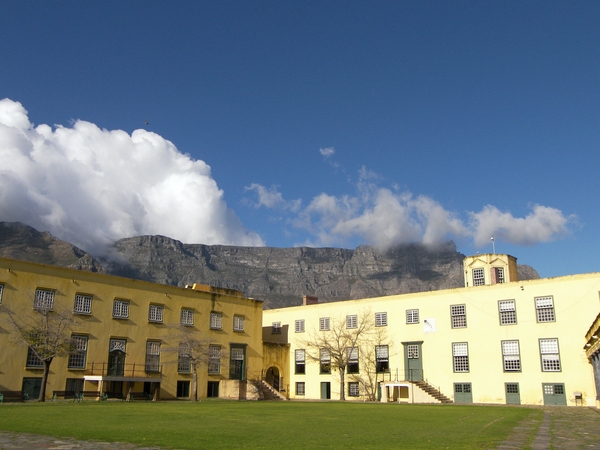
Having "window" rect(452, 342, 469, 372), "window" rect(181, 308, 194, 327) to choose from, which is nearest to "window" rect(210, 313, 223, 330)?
"window" rect(181, 308, 194, 327)

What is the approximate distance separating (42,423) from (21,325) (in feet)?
77.2

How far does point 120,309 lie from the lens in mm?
44906

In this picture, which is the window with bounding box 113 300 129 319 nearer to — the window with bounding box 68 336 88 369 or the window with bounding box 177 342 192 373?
Answer: the window with bounding box 68 336 88 369

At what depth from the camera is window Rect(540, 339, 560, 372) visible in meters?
42.3

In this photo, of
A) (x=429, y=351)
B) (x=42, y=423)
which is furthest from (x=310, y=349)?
(x=42, y=423)

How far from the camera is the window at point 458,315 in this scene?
157ft

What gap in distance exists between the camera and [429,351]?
49.5 metres

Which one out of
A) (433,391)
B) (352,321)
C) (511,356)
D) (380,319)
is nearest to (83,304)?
(352,321)

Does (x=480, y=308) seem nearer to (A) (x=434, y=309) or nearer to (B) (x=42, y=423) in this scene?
(A) (x=434, y=309)

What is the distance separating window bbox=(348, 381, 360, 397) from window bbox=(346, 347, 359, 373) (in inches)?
45.1

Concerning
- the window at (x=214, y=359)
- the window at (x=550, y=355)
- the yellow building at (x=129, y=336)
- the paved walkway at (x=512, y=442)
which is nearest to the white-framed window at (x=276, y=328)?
the yellow building at (x=129, y=336)

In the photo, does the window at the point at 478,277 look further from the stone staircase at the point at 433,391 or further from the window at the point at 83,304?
the window at the point at 83,304

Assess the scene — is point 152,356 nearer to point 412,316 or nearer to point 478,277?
point 412,316

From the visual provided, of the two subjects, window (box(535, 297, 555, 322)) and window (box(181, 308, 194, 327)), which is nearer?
window (box(535, 297, 555, 322))
